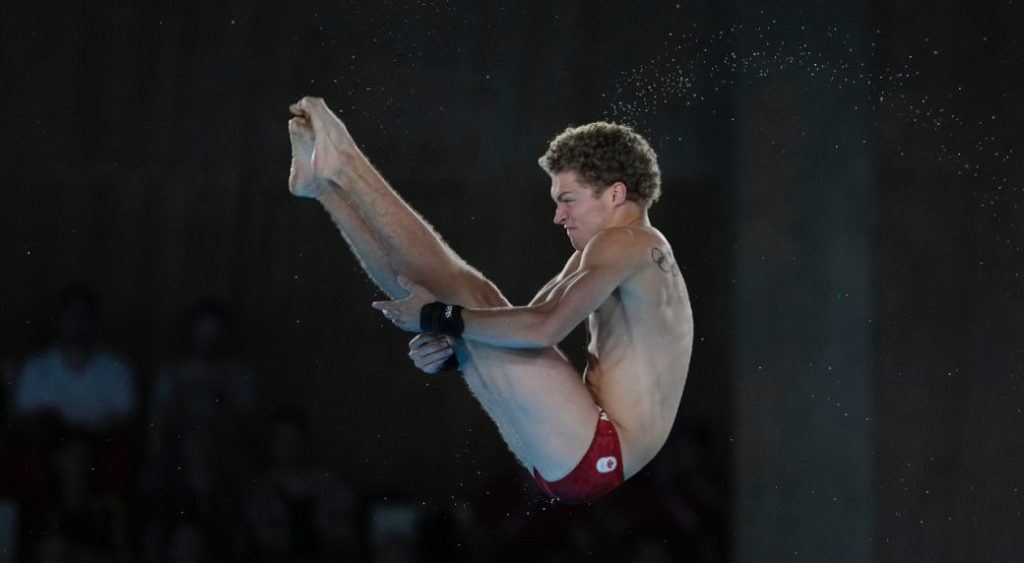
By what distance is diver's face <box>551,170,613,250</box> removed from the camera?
264 centimetres

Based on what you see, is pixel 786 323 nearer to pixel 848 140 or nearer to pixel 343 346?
pixel 848 140

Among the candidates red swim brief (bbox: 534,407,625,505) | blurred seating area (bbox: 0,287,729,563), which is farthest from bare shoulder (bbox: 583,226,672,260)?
blurred seating area (bbox: 0,287,729,563)

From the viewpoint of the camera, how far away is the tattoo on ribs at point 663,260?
252 cm

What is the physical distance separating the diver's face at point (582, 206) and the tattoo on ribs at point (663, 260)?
0.16m

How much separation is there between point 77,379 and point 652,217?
199 cm

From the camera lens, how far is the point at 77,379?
4.08m

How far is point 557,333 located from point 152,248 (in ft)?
6.95

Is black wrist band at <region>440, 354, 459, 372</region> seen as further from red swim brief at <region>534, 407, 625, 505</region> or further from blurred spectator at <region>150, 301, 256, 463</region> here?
blurred spectator at <region>150, 301, 256, 463</region>

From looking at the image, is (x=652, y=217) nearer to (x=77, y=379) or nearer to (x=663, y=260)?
(x=663, y=260)

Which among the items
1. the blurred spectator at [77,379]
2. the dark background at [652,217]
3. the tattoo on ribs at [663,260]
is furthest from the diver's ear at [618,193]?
the blurred spectator at [77,379]

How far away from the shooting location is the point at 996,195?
418 cm

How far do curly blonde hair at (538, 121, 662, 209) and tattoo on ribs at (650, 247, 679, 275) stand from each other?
156 millimetres

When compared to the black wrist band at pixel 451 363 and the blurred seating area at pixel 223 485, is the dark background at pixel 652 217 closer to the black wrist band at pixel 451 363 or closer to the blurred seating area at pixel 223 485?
the blurred seating area at pixel 223 485

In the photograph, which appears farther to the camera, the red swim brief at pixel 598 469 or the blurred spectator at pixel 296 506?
the blurred spectator at pixel 296 506
